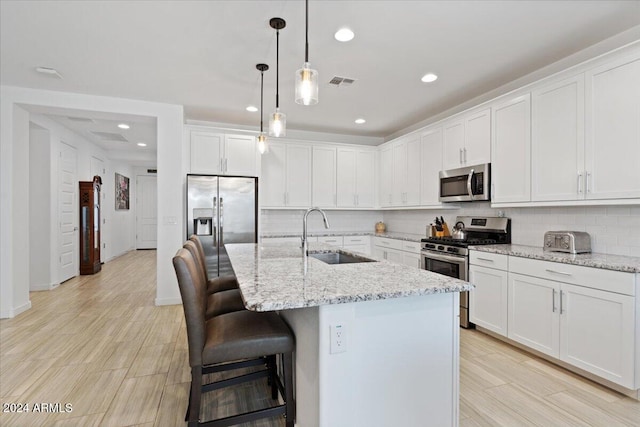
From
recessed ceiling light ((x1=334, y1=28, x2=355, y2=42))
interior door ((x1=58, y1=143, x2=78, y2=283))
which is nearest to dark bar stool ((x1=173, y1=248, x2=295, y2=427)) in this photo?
recessed ceiling light ((x1=334, y1=28, x2=355, y2=42))

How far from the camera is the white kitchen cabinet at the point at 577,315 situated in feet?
6.96

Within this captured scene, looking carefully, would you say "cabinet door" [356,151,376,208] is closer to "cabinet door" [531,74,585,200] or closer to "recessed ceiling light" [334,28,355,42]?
"cabinet door" [531,74,585,200]

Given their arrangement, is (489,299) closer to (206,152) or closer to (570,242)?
(570,242)

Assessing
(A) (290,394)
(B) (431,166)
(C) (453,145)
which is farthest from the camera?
(B) (431,166)

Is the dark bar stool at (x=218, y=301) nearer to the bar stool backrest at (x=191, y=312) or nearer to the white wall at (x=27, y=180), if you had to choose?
the bar stool backrest at (x=191, y=312)

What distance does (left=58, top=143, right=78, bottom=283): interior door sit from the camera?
5.43m

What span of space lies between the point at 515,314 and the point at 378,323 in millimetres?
2092

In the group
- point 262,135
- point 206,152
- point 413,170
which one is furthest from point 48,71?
point 413,170

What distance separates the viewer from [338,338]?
1.35 meters

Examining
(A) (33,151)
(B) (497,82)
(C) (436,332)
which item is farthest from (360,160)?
(A) (33,151)

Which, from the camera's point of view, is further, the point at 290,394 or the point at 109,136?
the point at 109,136

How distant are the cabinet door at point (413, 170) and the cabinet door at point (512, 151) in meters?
1.28

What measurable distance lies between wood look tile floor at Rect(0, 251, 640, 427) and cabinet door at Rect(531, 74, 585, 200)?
1476 mm

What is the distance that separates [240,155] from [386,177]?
2403 mm
